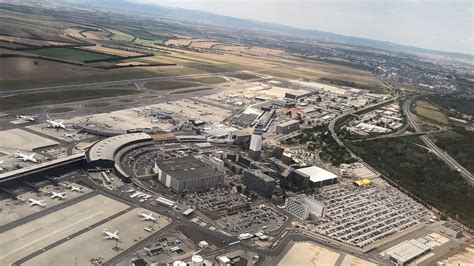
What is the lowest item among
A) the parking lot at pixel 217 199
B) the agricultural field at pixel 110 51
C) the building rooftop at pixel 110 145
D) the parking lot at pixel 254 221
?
A: the parking lot at pixel 217 199

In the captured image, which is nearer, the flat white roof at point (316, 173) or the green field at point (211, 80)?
the flat white roof at point (316, 173)

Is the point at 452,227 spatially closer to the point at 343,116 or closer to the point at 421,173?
the point at 421,173

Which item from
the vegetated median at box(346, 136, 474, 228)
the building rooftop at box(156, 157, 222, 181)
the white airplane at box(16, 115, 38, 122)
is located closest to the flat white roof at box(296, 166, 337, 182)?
the vegetated median at box(346, 136, 474, 228)

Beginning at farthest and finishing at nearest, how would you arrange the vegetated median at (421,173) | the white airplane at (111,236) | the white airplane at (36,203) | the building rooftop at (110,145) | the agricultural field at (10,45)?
1. the agricultural field at (10,45)
2. the vegetated median at (421,173)
3. the building rooftop at (110,145)
4. the white airplane at (36,203)
5. the white airplane at (111,236)

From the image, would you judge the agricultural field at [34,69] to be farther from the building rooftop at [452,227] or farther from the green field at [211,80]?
the building rooftop at [452,227]

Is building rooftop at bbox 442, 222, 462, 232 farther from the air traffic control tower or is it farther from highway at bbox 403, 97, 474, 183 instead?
the air traffic control tower

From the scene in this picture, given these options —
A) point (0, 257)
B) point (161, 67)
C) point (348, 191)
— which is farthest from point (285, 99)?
point (0, 257)

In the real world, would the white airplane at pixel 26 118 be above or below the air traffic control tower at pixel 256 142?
below

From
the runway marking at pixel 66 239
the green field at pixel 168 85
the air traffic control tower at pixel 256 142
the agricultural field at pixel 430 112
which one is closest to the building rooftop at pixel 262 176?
the air traffic control tower at pixel 256 142
